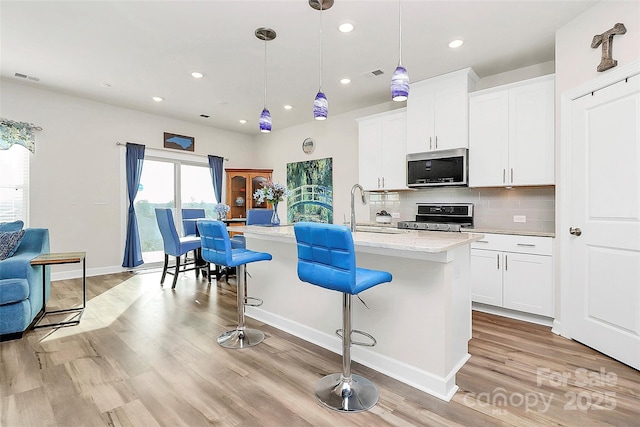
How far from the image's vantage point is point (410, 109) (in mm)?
4047

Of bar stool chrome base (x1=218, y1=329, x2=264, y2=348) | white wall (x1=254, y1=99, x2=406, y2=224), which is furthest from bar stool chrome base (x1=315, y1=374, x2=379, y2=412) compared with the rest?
white wall (x1=254, y1=99, x2=406, y2=224)

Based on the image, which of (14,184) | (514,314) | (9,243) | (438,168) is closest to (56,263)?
(9,243)

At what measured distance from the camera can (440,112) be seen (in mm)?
3795

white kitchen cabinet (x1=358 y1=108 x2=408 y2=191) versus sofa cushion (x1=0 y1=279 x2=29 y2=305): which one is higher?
white kitchen cabinet (x1=358 y1=108 x2=408 y2=191)

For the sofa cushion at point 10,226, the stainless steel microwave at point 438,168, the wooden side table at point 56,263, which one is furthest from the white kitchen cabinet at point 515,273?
the sofa cushion at point 10,226

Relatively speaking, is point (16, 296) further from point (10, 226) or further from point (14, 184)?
point (14, 184)

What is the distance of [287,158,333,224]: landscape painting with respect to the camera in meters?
5.75

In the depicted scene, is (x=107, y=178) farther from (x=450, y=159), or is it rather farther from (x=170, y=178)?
(x=450, y=159)

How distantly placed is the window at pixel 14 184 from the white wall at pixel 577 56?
21.7ft

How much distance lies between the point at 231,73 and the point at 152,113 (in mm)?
2605

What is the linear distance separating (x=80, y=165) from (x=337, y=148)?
420 cm

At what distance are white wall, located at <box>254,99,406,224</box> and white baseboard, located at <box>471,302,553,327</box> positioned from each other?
223cm

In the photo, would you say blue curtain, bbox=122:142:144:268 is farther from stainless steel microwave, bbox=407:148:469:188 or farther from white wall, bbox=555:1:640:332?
white wall, bbox=555:1:640:332

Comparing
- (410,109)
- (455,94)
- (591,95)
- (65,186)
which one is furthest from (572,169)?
(65,186)
